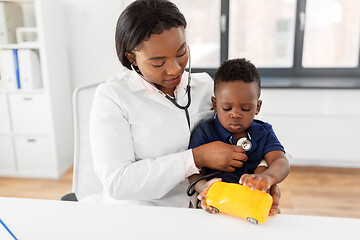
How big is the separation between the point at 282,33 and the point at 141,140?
245cm

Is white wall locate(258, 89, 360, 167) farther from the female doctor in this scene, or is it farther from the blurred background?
the female doctor

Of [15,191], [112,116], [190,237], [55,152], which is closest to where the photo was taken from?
[190,237]

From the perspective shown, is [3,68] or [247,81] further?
[3,68]

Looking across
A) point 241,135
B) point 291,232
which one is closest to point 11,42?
point 241,135

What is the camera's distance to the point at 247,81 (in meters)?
1.00

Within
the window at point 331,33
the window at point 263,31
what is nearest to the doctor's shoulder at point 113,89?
the window at point 263,31

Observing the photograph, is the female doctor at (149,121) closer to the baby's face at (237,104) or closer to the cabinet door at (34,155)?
the baby's face at (237,104)

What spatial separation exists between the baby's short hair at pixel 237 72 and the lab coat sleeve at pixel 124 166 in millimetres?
283

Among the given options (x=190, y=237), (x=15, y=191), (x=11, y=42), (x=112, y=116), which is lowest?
(x=15, y=191)

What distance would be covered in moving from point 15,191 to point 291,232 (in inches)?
90.4

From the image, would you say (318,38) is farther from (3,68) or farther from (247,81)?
(3,68)

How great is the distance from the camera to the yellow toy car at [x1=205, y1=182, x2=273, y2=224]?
0.67 metres

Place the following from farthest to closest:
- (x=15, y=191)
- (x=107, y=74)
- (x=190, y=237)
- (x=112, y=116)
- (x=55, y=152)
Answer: (x=107, y=74)
(x=55, y=152)
(x=15, y=191)
(x=112, y=116)
(x=190, y=237)

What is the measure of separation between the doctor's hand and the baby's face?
0.11m
